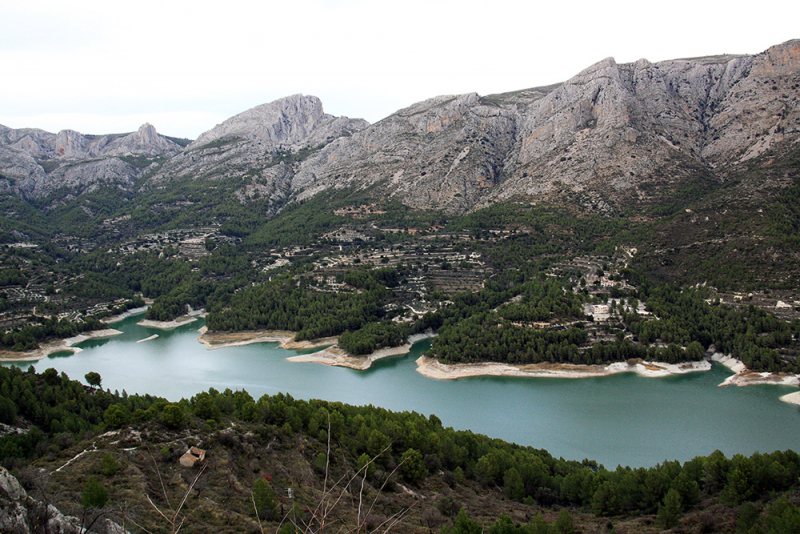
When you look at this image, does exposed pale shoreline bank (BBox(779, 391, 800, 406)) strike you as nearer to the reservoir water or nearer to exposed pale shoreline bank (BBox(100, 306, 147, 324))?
the reservoir water

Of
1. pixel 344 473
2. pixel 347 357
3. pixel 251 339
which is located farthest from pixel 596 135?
pixel 344 473

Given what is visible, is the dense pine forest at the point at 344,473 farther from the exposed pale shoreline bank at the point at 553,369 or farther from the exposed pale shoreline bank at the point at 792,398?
the exposed pale shoreline bank at the point at 792,398

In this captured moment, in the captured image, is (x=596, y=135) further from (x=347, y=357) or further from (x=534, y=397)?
(x=347, y=357)

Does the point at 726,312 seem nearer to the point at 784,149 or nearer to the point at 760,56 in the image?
the point at 784,149

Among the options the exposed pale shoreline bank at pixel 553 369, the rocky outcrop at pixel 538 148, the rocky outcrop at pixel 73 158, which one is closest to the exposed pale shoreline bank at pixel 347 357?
the exposed pale shoreline bank at pixel 553 369

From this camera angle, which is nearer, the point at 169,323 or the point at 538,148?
the point at 169,323
